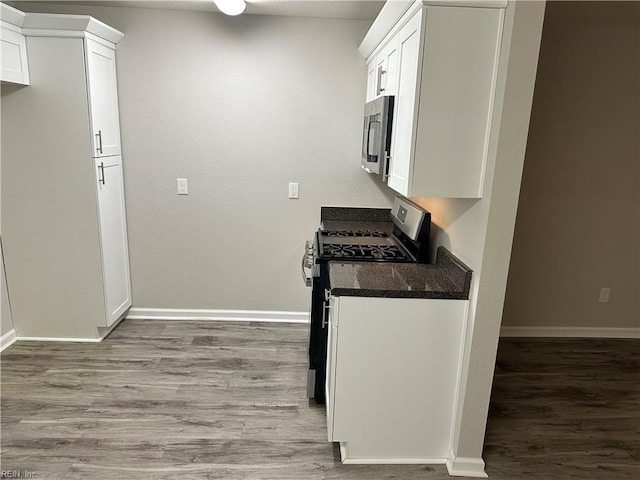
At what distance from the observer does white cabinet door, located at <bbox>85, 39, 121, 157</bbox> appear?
8.96ft

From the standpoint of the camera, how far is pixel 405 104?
1905 millimetres

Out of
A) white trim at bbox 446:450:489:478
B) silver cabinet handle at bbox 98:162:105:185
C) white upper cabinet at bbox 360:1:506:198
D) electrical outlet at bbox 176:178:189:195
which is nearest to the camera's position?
white upper cabinet at bbox 360:1:506:198

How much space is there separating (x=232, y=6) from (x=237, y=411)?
237 cm

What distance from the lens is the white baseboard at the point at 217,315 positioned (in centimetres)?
351

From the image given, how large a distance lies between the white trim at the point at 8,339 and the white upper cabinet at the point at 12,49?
1690 millimetres

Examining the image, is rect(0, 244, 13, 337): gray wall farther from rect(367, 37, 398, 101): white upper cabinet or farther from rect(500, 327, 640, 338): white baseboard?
rect(500, 327, 640, 338): white baseboard

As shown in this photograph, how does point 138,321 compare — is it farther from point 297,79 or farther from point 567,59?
point 567,59

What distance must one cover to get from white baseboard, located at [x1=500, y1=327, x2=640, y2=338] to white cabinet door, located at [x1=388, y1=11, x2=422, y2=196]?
2.01 m

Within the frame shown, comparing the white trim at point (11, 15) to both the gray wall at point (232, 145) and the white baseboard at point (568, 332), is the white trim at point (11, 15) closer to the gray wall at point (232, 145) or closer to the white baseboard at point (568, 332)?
the gray wall at point (232, 145)

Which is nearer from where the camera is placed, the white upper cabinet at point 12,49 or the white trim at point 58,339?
the white upper cabinet at point 12,49

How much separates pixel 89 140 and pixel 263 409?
1980 millimetres

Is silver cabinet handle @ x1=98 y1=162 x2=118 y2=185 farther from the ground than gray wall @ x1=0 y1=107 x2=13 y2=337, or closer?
farther from the ground

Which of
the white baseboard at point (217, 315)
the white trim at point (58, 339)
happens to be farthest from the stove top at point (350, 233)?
the white trim at point (58, 339)

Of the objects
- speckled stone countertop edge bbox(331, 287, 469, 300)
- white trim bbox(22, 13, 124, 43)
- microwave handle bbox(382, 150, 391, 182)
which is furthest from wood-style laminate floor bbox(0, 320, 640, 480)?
white trim bbox(22, 13, 124, 43)
